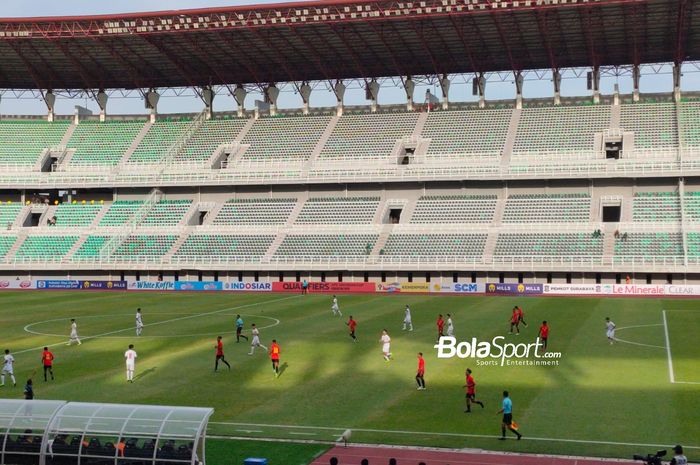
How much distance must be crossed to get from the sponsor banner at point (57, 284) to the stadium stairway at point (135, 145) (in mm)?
17657

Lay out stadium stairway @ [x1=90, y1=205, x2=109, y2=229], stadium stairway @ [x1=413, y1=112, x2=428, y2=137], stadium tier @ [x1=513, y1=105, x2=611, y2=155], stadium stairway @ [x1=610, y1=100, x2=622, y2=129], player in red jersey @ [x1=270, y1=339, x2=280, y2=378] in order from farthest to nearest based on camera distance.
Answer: stadium stairway @ [x1=413, y1=112, x2=428, y2=137] → stadium stairway @ [x1=90, y1=205, x2=109, y2=229] → stadium stairway @ [x1=610, y1=100, x2=622, y2=129] → stadium tier @ [x1=513, y1=105, x2=611, y2=155] → player in red jersey @ [x1=270, y1=339, x2=280, y2=378]

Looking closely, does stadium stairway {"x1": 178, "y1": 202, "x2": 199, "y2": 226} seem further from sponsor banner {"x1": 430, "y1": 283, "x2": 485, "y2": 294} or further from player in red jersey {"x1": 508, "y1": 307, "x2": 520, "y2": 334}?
player in red jersey {"x1": 508, "y1": 307, "x2": 520, "y2": 334}

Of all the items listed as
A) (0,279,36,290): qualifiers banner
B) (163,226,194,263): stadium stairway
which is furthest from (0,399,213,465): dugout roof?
(0,279,36,290): qualifiers banner

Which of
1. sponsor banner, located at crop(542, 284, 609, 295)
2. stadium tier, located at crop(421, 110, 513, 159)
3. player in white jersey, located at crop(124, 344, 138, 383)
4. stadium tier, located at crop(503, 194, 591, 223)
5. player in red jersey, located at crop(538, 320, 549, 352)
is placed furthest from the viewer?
stadium tier, located at crop(421, 110, 513, 159)

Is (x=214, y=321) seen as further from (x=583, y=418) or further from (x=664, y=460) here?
(x=664, y=460)

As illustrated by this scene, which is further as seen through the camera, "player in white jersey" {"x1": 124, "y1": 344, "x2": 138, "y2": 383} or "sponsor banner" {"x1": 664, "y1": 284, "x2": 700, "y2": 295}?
"sponsor banner" {"x1": 664, "y1": 284, "x2": 700, "y2": 295}

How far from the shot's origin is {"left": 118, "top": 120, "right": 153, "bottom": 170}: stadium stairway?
87938mm

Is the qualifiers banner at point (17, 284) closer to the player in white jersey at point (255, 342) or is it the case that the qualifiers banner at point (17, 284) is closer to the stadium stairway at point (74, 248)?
the stadium stairway at point (74, 248)

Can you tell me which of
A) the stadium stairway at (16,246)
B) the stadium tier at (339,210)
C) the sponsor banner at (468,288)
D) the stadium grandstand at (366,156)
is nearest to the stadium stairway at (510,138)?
the stadium grandstand at (366,156)

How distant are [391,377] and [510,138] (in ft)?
180

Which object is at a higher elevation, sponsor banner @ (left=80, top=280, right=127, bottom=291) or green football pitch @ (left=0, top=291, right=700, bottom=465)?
sponsor banner @ (left=80, top=280, right=127, bottom=291)

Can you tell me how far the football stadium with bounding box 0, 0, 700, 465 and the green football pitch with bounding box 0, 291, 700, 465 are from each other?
0.18m

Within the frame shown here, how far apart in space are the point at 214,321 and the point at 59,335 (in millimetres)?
9046

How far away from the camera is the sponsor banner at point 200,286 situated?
2798 inches
